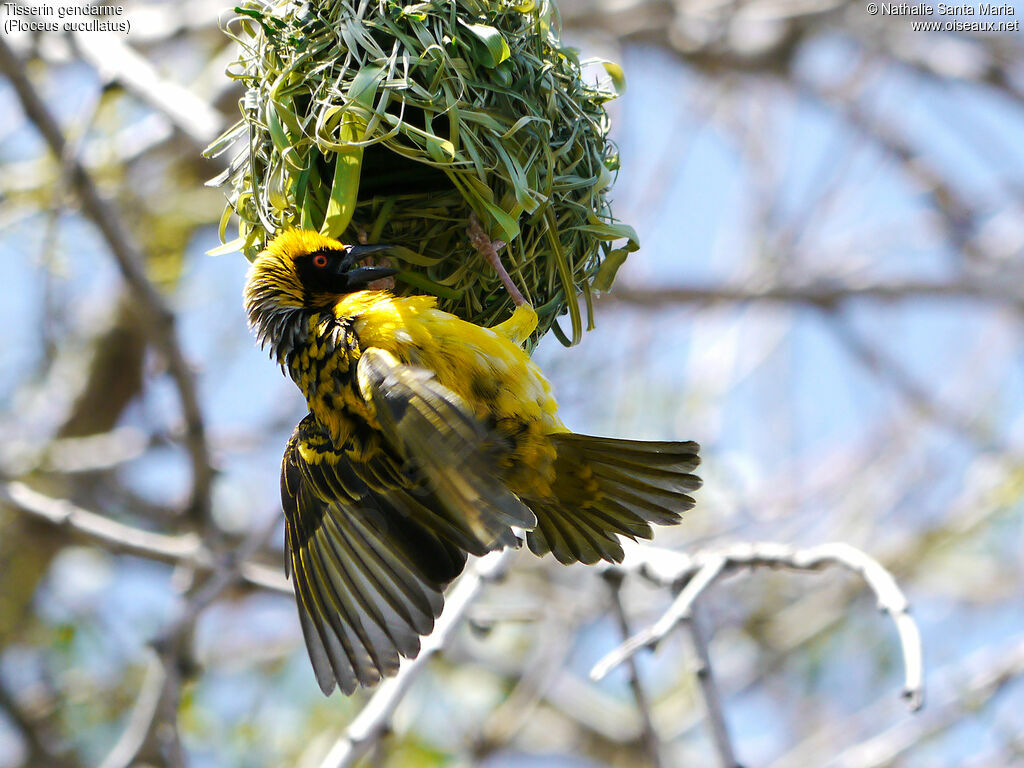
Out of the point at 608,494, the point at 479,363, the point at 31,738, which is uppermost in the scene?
the point at 479,363

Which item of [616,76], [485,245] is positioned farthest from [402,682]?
[616,76]

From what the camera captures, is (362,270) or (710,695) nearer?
(710,695)

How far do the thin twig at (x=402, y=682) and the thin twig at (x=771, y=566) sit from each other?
32 centimetres

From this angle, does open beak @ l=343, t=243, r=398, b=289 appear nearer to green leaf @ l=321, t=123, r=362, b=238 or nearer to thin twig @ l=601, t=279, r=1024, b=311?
green leaf @ l=321, t=123, r=362, b=238

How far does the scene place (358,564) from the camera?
228 cm

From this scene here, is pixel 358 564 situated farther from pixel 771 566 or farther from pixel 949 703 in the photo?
pixel 949 703

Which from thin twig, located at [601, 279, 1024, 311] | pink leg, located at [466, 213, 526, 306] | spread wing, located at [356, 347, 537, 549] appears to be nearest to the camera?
spread wing, located at [356, 347, 537, 549]

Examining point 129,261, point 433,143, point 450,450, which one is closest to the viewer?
point 450,450

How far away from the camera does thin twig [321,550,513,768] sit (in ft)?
6.81

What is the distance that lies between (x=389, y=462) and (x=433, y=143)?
654 mm

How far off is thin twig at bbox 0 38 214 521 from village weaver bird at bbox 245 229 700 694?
913mm

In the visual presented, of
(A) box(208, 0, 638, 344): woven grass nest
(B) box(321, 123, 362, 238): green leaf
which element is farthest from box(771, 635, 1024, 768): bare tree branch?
(B) box(321, 123, 362, 238): green leaf

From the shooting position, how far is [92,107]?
3.05 metres

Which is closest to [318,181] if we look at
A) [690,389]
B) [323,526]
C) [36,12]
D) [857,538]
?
[323,526]
